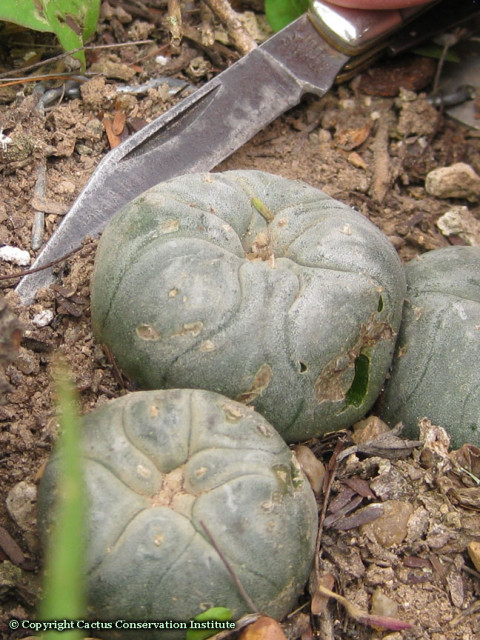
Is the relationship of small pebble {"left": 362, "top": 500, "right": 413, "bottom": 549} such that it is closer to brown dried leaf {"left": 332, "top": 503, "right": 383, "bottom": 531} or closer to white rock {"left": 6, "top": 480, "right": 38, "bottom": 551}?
brown dried leaf {"left": 332, "top": 503, "right": 383, "bottom": 531}

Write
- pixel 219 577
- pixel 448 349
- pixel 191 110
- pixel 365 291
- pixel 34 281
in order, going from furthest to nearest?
pixel 191 110
pixel 34 281
pixel 448 349
pixel 365 291
pixel 219 577

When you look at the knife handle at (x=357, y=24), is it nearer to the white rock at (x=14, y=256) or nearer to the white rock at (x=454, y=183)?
the white rock at (x=454, y=183)

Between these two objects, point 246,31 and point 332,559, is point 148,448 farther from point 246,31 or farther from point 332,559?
point 246,31

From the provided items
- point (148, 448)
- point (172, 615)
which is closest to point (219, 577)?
point (172, 615)

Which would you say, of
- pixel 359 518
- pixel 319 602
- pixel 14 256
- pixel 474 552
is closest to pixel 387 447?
pixel 359 518

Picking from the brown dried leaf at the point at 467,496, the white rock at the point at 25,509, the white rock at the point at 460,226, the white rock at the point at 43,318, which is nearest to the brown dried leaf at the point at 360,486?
the brown dried leaf at the point at 467,496

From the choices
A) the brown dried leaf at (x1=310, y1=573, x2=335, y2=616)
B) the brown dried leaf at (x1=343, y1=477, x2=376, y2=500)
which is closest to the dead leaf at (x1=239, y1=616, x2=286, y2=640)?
the brown dried leaf at (x1=310, y1=573, x2=335, y2=616)
